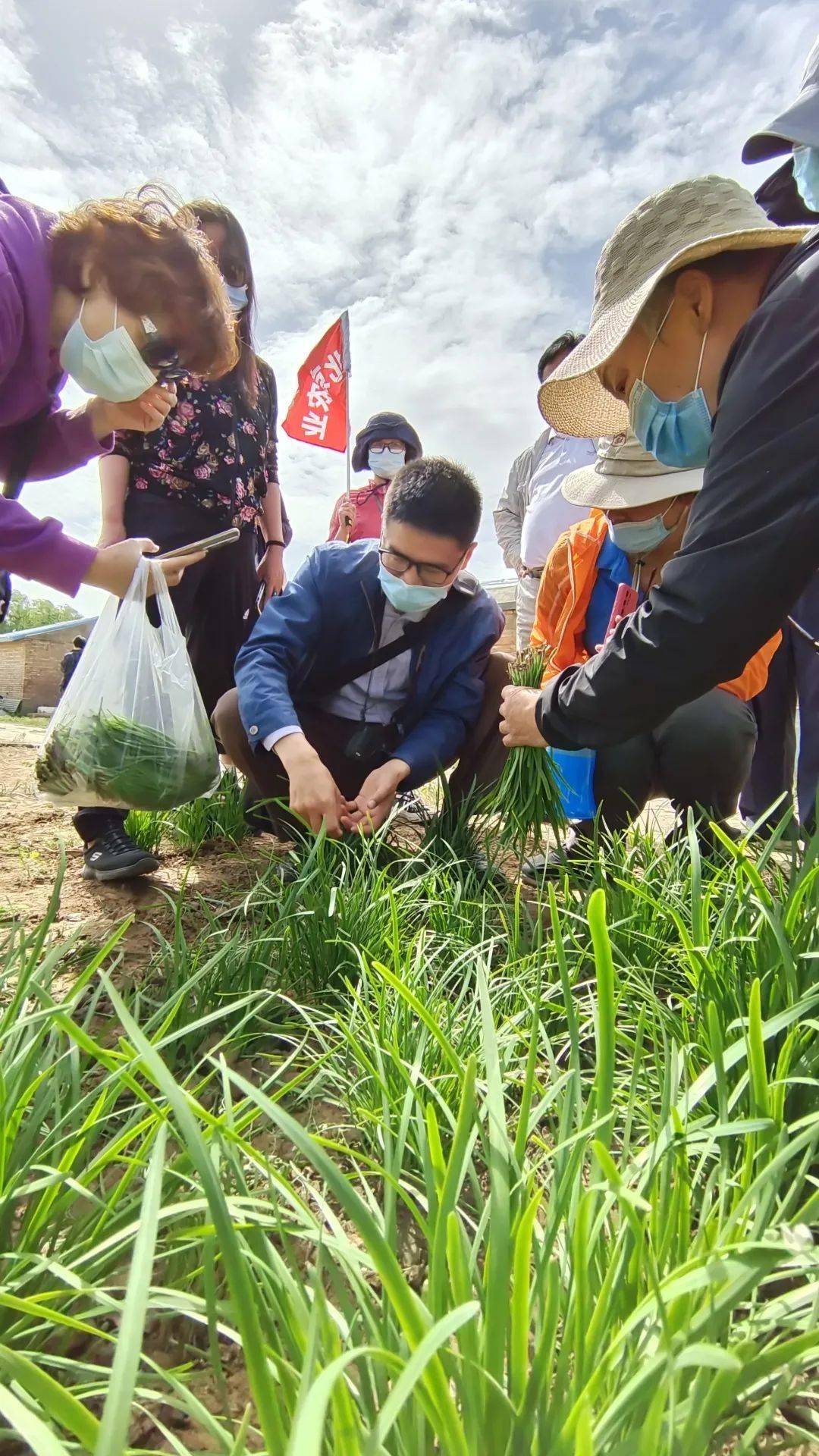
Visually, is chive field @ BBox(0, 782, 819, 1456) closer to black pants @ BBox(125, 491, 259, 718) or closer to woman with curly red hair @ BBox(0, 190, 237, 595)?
woman with curly red hair @ BBox(0, 190, 237, 595)

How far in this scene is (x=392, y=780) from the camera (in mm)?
1998

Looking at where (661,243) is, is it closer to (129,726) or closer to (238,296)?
(129,726)

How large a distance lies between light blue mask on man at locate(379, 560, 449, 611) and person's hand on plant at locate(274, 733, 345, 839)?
2.05 feet

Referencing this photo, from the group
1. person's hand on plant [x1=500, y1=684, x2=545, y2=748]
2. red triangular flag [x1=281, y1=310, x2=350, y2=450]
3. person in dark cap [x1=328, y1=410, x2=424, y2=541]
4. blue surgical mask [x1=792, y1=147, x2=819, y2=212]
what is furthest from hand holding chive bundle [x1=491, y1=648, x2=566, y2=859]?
red triangular flag [x1=281, y1=310, x2=350, y2=450]

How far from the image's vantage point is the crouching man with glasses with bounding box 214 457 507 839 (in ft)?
6.98

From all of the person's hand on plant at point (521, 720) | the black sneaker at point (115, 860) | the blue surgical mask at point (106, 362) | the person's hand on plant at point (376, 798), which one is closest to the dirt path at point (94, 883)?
the black sneaker at point (115, 860)

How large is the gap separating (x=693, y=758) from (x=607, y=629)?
512 mm

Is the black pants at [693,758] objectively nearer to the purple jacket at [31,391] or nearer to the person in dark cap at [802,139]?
the person in dark cap at [802,139]

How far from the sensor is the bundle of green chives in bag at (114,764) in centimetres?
175

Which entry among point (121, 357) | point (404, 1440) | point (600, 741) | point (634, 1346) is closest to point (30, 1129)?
point (404, 1440)

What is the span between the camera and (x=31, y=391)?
1.57 metres

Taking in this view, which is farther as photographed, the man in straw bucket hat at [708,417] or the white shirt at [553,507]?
the white shirt at [553,507]

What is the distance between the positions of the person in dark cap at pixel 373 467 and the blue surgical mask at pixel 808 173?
2.79 metres

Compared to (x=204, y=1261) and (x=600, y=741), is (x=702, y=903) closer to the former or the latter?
(x=600, y=741)
